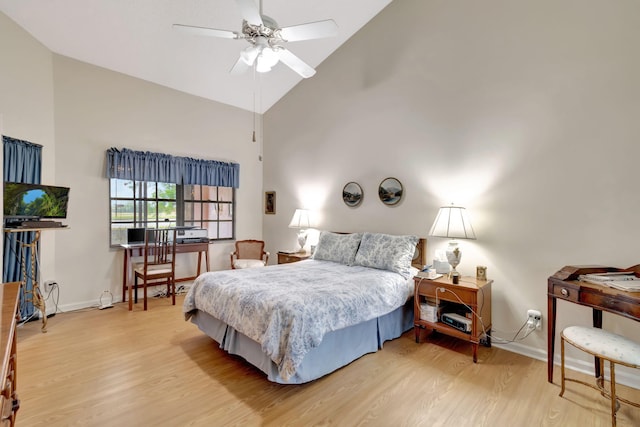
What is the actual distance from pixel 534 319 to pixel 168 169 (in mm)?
4797

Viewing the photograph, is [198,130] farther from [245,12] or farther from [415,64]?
[415,64]

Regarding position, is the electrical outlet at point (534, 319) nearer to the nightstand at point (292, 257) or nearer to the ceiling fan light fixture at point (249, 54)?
the nightstand at point (292, 257)

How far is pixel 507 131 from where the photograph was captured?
2922 millimetres

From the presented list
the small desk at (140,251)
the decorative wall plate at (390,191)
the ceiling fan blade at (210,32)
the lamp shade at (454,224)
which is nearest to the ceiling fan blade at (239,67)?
the ceiling fan blade at (210,32)

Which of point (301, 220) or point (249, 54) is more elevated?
point (249, 54)

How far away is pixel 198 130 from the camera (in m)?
4.92

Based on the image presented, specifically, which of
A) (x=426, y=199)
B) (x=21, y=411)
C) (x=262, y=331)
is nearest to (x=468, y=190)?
(x=426, y=199)

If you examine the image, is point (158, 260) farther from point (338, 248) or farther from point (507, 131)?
point (507, 131)

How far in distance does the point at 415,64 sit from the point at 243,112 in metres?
3.08

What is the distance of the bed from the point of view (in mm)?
2182

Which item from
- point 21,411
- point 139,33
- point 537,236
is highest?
point 139,33

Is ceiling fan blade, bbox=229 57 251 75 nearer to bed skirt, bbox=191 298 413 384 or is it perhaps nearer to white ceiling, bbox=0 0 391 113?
white ceiling, bbox=0 0 391 113

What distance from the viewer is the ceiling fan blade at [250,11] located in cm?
222

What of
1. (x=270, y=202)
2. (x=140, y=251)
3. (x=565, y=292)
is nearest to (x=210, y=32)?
(x=140, y=251)
